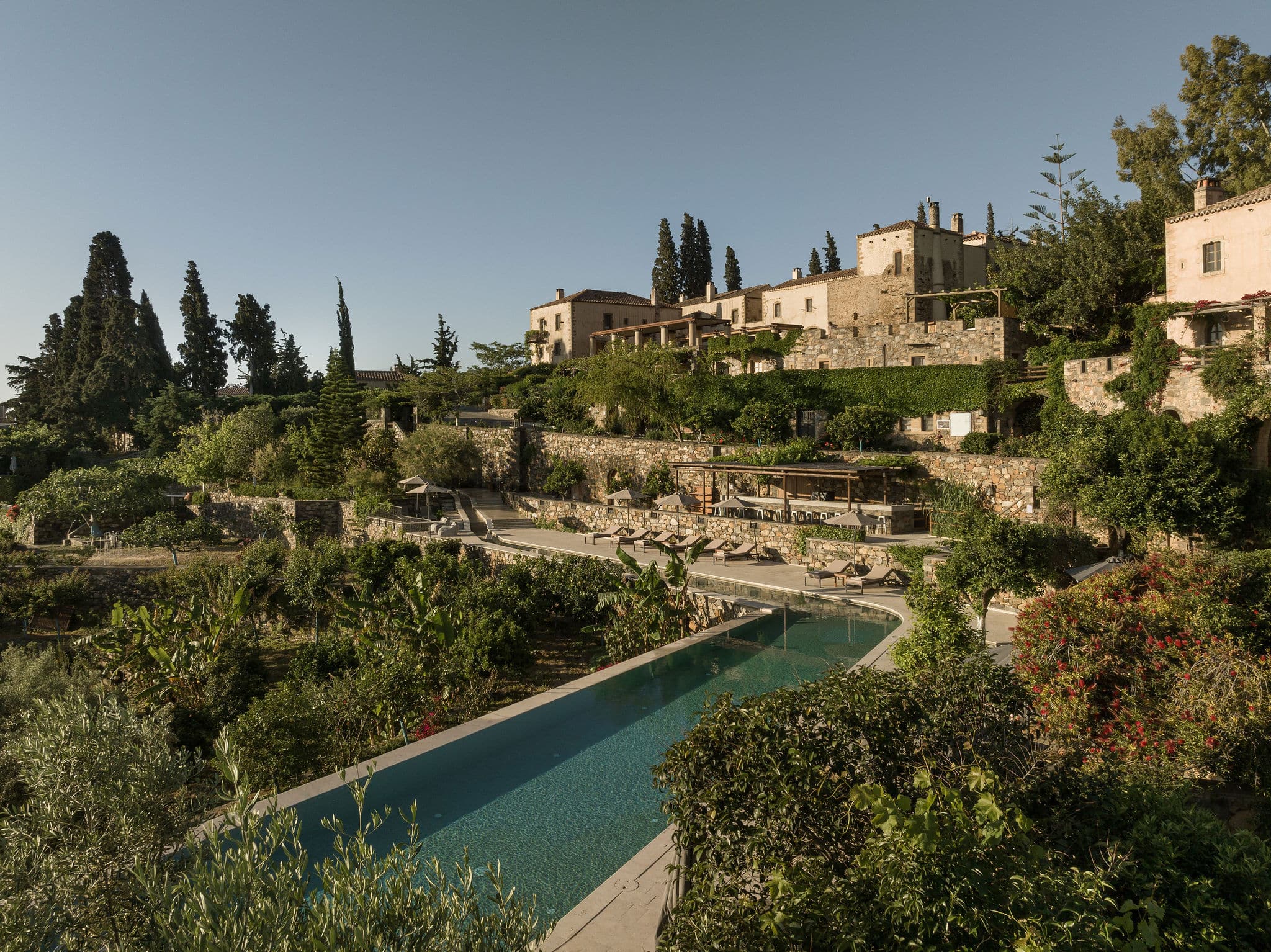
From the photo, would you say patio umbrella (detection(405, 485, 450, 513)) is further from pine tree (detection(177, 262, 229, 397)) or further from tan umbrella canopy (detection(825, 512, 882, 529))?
pine tree (detection(177, 262, 229, 397))

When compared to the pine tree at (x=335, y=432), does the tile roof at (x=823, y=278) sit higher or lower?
higher

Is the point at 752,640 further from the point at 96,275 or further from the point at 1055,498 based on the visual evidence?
the point at 96,275

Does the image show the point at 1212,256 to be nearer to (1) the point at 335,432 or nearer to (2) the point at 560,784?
(2) the point at 560,784

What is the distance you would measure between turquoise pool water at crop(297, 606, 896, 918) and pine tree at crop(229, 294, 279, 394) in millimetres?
53136

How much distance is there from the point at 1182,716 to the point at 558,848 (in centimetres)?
566

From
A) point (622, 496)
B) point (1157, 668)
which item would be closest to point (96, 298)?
point (622, 496)

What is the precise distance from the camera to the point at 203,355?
54156 millimetres

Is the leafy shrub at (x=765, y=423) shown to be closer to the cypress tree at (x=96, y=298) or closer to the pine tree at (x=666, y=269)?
the pine tree at (x=666, y=269)

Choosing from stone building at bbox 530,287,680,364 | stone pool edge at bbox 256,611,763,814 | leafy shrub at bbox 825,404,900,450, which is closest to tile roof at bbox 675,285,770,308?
stone building at bbox 530,287,680,364

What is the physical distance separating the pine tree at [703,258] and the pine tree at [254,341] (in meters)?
32.1

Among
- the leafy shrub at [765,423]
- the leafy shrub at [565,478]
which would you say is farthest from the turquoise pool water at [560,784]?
the leafy shrub at [565,478]

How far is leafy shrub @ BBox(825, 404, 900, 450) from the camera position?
2841 cm

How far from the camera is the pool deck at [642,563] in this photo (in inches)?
214

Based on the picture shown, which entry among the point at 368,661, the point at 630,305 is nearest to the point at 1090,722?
the point at 368,661
